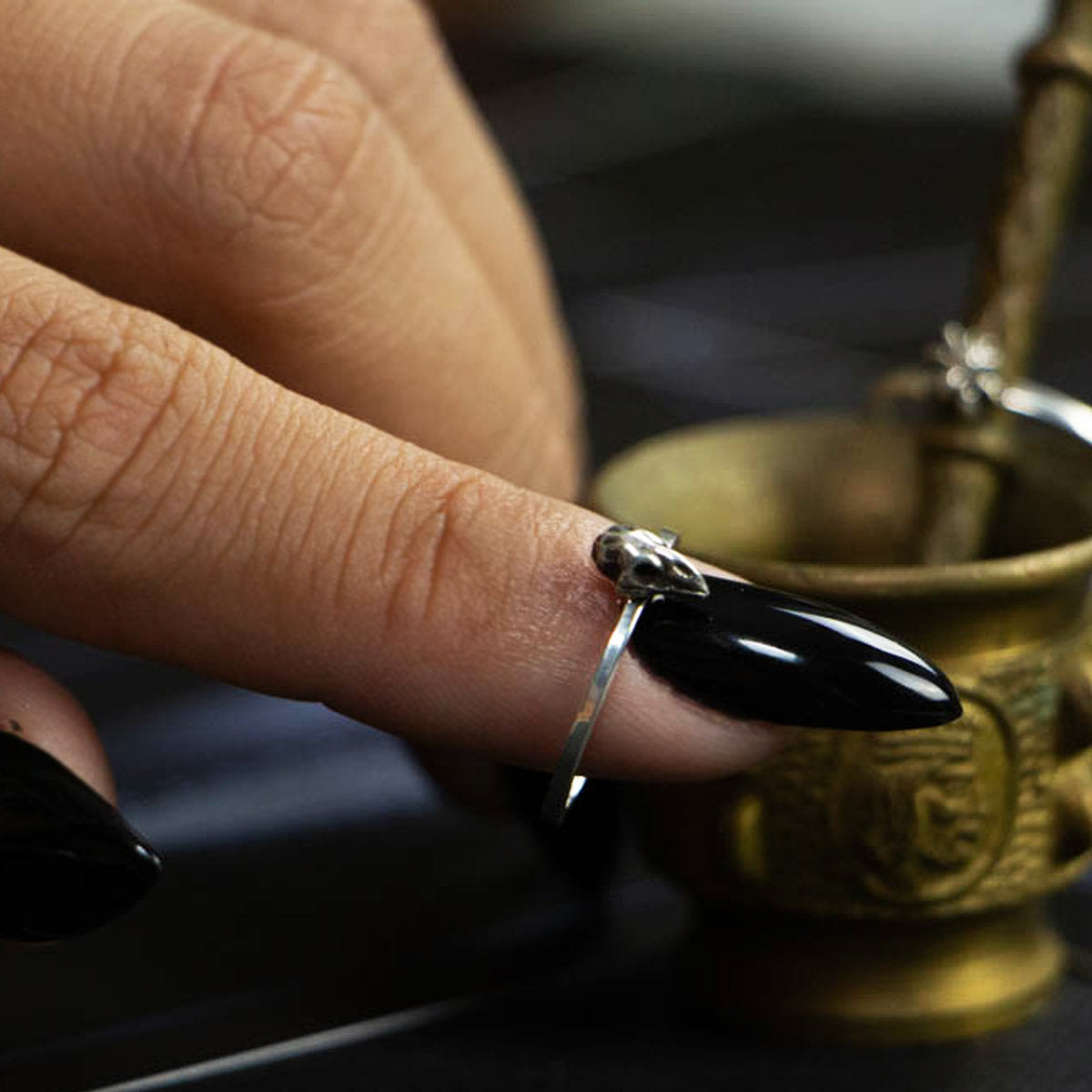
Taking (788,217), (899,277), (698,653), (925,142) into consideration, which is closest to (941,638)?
(698,653)

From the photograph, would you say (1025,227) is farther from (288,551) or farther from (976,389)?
(288,551)

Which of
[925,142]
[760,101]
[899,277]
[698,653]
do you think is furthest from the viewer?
[760,101]

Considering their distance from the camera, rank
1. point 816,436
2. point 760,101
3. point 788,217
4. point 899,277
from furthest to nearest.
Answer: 1. point 760,101
2. point 788,217
3. point 899,277
4. point 816,436

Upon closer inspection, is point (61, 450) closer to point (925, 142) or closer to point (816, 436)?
point (816, 436)

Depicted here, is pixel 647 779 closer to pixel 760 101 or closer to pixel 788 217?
pixel 788 217

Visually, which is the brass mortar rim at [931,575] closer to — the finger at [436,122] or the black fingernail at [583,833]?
the black fingernail at [583,833]

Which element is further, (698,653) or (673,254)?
(673,254)

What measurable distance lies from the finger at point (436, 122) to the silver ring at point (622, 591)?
37cm

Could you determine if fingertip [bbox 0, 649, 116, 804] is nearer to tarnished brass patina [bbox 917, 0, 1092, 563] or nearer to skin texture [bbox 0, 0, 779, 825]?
skin texture [bbox 0, 0, 779, 825]

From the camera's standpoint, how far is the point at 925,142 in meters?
1.62

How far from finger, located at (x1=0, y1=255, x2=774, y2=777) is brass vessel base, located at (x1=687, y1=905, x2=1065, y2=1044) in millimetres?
94

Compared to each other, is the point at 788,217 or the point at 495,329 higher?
the point at 788,217

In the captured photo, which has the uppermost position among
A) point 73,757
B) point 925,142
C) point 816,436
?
point 925,142

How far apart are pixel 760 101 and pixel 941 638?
132cm
